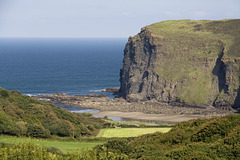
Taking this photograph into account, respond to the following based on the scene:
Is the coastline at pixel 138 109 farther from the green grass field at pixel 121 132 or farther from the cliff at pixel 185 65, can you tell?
the green grass field at pixel 121 132

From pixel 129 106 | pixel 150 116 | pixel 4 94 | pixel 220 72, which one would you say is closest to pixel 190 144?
pixel 4 94

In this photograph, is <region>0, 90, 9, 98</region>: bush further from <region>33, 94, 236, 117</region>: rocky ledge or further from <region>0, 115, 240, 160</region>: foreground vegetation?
<region>33, 94, 236, 117</region>: rocky ledge

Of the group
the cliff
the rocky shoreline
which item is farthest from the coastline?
the cliff

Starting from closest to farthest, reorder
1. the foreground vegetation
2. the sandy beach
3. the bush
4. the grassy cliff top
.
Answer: the foreground vegetation → the bush → the sandy beach → the grassy cliff top

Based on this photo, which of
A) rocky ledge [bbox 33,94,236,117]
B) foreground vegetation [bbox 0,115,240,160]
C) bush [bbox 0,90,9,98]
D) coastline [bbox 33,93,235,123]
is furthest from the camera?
rocky ledge [bbox 33,94,236,117]

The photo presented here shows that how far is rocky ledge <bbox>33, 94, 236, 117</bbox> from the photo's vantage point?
103 metres

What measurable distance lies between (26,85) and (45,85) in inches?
278

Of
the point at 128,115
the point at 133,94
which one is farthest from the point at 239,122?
the point at 133,94

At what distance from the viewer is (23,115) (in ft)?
184

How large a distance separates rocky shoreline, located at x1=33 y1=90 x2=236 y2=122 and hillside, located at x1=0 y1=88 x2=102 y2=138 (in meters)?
38.3

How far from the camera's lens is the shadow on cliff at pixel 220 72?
11288 cm

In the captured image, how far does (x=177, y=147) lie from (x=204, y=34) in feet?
331

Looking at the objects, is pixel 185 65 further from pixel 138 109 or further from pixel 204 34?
pixel 138 109

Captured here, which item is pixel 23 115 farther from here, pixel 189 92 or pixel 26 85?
pixel 26 85
